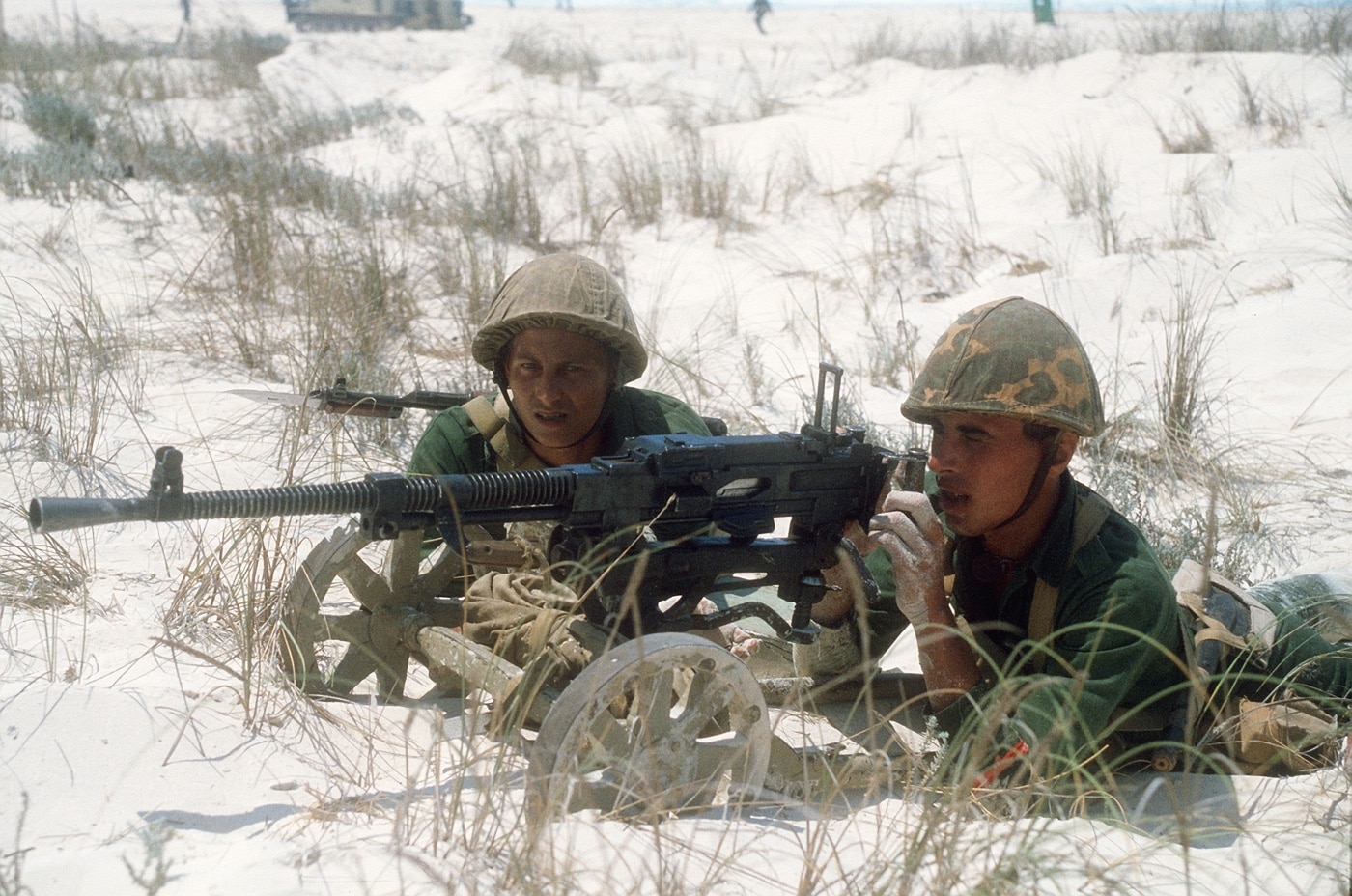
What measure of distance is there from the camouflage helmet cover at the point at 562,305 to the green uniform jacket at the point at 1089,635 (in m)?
1.44

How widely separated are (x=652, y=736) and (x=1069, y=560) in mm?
1195

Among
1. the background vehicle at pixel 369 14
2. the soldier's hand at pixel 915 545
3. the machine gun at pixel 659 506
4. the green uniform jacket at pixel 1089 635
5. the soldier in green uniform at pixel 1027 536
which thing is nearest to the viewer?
the machine gun at pixel 659 506

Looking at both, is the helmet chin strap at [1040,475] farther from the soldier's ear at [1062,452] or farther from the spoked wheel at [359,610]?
the spoked wheel at [359,610]

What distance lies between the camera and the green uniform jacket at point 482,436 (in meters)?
3.60

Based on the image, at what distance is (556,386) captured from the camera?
3.54m

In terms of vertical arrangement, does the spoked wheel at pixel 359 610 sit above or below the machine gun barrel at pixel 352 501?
below

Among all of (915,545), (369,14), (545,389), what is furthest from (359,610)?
(369,14)

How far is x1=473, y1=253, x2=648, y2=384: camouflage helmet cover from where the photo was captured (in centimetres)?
357

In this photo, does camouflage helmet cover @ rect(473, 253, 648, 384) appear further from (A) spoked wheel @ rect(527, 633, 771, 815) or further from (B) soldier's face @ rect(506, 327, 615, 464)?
(A) spoked wheel @ rect(527, 633, 771, 815)

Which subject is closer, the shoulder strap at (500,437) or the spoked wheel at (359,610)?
the spoked wheel at (359,610)

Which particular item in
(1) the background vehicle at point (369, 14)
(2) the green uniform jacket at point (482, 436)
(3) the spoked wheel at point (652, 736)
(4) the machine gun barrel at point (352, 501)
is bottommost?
(3) the spoked wheel at point (652, 736)

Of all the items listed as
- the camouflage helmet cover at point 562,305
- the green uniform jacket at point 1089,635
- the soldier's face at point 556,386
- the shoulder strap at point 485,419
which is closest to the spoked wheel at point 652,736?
the green uniform jacket at point 1089,635

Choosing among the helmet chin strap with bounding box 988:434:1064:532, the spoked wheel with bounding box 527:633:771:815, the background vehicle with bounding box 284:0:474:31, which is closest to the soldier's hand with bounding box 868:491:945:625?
the helmet chin strap with bounding box 988:434:1064:532

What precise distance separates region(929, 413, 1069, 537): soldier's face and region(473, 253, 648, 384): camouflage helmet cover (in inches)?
44.3
